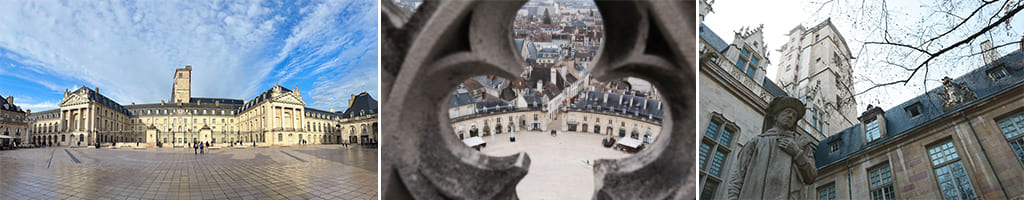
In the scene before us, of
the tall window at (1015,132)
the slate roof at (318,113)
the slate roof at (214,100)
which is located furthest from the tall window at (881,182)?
the slate roof at (214,100)

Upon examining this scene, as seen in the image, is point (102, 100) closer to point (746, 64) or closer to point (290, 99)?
point (290, 99)

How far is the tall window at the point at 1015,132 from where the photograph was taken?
5613 mm

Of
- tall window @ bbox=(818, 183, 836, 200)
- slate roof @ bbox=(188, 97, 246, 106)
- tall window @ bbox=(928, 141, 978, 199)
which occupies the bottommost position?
tall window @ bbox=(818, 183, 836, 200)

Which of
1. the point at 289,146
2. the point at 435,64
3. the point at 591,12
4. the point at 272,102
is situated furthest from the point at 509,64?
the point at 289,146

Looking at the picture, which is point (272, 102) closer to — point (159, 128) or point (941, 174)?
point (159, 128)

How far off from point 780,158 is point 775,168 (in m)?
0.11

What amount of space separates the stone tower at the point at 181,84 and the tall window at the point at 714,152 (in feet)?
34.5

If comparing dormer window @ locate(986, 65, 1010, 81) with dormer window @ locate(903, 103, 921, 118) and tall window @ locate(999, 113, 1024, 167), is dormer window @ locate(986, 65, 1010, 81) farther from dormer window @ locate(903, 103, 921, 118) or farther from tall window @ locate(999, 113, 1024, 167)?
dormer window @ locate(903, 103, 921, 118)

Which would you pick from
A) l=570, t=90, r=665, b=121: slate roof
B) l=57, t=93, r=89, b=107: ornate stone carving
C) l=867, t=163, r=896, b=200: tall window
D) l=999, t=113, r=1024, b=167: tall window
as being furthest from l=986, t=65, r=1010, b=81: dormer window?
l=57, t=93, r=89, b=107: ornate stone carving

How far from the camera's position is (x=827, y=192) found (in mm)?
7668

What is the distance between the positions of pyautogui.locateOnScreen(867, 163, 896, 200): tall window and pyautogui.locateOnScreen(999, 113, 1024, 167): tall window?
4.86 ft

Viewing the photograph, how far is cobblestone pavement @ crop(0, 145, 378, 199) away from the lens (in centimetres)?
722

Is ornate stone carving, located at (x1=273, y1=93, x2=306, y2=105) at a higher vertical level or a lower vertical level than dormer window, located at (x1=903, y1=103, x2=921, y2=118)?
higher

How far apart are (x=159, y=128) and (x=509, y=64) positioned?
1309cm
